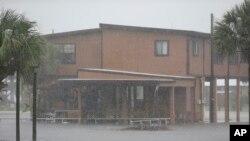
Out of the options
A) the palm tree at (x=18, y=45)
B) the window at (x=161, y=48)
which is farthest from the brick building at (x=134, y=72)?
the palm tree at (x=18, y=45)

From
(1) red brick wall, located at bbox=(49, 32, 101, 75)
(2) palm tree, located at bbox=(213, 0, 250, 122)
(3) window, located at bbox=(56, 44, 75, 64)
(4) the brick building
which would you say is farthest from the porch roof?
(2) palm tree, located at bbox=(213, 0, 250, 122)

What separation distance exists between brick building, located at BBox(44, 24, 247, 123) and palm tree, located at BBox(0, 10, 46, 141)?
671 inches

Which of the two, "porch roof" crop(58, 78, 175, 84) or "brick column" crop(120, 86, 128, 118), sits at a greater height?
"porch roof" crop(58, 78, 175, 84)

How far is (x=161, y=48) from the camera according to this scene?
42.7 metres

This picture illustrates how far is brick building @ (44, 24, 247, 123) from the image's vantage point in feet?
127

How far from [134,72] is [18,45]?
2151cm

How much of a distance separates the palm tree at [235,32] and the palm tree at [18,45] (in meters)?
6.90

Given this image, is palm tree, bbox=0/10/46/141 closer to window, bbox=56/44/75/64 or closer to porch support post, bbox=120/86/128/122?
porch support post, bbox=120/86/128/122

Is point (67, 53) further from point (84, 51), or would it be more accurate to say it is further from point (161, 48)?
point (161, 48)

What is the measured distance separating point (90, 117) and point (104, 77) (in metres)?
2.83

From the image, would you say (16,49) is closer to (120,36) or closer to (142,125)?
(142,125)

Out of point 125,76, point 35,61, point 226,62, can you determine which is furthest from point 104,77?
point 35,61

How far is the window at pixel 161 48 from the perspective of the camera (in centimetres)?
4253

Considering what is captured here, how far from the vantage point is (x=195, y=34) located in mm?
43000
